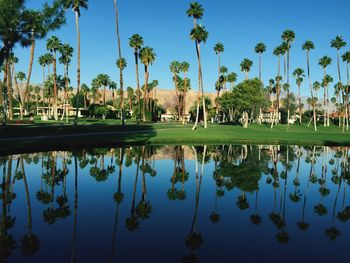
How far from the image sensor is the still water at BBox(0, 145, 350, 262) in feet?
35.9

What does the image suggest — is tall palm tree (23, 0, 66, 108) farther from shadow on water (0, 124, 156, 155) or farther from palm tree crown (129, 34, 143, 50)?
palm tree crown (129, 34, 143, 50)

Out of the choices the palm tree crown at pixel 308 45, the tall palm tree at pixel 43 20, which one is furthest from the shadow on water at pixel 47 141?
the palm tree crown at pixel 308 45

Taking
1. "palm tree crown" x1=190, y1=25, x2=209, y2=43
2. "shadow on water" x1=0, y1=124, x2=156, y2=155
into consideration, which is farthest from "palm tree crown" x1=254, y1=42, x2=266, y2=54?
"shadow on water" x1=0, y1=124, x2=156, y2=155

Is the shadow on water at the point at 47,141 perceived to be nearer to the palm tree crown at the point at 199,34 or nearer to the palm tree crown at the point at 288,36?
the palm tree crown at the point at 199,34

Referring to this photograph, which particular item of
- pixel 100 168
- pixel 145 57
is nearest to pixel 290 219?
pixel 100 168

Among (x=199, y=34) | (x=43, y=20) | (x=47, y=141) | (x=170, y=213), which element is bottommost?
(x=170, y=213)

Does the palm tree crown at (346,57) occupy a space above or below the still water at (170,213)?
above

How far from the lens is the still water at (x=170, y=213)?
10.9m

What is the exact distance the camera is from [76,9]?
67.9m

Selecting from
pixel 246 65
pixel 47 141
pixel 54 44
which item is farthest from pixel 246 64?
pixel 47 141

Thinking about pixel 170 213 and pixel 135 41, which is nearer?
pixel 170 213

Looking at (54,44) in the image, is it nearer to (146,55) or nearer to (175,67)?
(146,55)

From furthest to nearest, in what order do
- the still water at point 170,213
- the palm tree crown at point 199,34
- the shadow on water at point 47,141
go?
the palm tree crown at point 199,34 → the shadow on water at point 47,141 → the still water at point 170,213

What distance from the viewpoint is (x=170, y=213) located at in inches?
606
